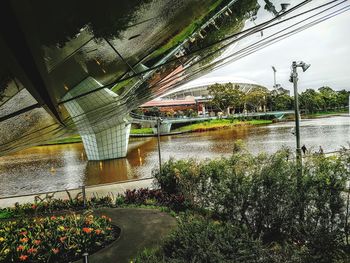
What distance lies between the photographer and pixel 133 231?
25.3 ft

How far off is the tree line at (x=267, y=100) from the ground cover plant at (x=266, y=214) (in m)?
69.2

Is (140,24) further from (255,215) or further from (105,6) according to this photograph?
(255,215)

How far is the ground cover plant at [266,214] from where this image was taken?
16.5 ft

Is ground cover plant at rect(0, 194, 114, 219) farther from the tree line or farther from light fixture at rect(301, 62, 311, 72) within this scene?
the tree line

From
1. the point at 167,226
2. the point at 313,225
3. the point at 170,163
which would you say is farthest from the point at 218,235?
the point at 170,163

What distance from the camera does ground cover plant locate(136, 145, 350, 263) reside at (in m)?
5.04

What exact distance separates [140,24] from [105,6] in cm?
54

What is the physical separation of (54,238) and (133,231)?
1852mm

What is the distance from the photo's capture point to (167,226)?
793cm

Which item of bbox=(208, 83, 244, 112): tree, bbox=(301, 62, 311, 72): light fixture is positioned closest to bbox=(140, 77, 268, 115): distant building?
bbox=(208, 83, 244, 112): tree

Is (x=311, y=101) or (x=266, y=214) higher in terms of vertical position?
(x=311, y=101)

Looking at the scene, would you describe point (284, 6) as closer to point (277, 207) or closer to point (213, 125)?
point (277, 207)

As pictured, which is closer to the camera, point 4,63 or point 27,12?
point 27,12

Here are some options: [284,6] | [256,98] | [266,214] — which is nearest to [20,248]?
[266,214]
